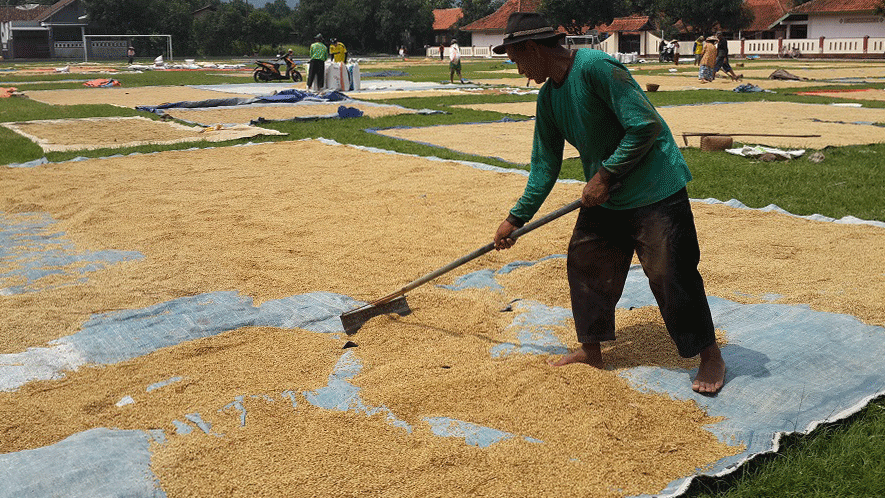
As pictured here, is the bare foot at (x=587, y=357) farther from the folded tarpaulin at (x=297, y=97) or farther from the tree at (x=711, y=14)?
the tree at (x=711, y=14)

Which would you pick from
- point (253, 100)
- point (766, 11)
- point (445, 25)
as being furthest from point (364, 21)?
point (253, 100)

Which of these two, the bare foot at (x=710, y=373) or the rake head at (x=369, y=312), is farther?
the rake head at (x=369, y=312)

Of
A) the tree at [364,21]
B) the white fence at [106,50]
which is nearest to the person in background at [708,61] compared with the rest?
the tree at [364,21]

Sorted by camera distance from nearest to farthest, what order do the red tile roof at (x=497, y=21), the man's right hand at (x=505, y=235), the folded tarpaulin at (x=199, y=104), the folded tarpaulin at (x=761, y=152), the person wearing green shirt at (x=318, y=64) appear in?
1. the man's right hand at (x=505, y=235)
2. the folded tarpaulin at (x=761, y=152)
3. the folded tarpaulin at (x=199, y=104)
4. the person wearing green shirt at (x=318, y=64)
5. the red tile roof at (x=497, y=21)

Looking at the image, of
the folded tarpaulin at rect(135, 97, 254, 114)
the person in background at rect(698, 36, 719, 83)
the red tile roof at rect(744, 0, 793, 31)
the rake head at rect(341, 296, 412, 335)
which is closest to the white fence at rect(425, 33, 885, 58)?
the red tile roof at rect(744, 0, 793, 31)

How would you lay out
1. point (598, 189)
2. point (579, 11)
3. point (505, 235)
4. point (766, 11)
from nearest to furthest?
point (598, 189) < point (505, 235) < point (579, 11) < point (766, 11)

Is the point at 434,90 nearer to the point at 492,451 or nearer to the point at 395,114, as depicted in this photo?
the point at 395,114

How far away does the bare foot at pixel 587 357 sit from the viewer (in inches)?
127

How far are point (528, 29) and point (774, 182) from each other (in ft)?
15.1

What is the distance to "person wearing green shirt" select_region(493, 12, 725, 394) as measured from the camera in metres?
2.88

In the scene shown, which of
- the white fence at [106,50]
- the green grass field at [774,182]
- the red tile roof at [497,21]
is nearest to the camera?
the green grass field at [774,182]

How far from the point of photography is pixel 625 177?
297 centimetres

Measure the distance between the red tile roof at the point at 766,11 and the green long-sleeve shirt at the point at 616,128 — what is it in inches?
1915

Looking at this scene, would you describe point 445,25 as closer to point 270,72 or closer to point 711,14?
point 711,14
